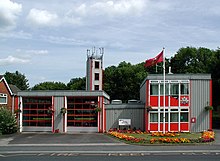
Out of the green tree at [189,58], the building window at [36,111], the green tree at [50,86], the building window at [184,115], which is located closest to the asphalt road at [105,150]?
the building window at [184,115]

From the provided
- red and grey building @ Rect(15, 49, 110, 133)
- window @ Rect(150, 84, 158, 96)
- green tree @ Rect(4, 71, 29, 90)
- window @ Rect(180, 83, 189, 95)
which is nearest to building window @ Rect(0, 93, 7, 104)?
red and grey building @ Rect(15, 49, 110, 133)

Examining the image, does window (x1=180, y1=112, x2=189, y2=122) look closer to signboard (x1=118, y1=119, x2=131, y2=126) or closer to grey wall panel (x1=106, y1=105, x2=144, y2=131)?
grey wall panel (x1=106, y1=105, x2=144, y2=131)

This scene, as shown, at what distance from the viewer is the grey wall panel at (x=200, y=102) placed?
147ft

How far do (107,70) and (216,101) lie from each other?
122 feet

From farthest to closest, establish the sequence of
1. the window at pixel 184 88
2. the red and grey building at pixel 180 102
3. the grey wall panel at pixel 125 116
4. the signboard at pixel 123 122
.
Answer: the grey wall panel at pixel 125 116 → the signboard at pixel 123 122 → the window at pixel 184 88 → the red and grey building at pixel 180 102

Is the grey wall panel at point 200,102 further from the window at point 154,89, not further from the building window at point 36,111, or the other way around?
the building window at point 36,111

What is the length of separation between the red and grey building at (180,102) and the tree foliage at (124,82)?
41.1m

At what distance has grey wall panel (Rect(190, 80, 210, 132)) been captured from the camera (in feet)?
147

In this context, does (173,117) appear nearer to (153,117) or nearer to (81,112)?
(153,117)

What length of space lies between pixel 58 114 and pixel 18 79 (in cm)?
6526

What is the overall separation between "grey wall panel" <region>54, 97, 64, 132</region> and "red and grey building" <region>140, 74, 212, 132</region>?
10804 mm

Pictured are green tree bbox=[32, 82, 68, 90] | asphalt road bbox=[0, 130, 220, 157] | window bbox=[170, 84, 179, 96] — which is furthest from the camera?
green tree bbox=[32, 82, 68, 90]

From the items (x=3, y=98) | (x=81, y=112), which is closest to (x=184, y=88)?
(x=81, y=112)

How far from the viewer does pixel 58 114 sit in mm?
48781
